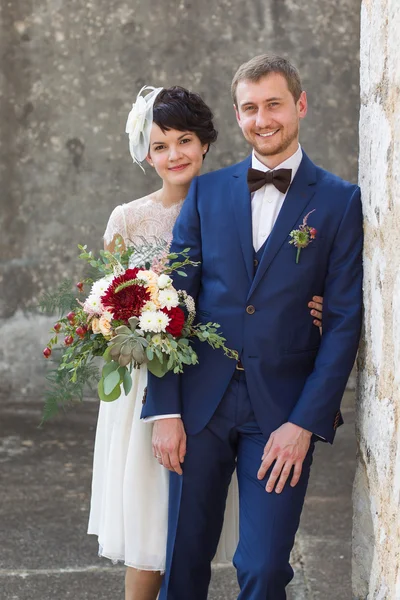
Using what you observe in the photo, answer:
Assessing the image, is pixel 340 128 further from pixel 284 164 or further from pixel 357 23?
pixel 284 164

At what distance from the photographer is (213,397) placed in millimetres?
2959

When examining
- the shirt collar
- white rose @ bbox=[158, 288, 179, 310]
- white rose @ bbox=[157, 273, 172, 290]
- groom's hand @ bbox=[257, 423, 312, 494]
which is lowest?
groom's hand @ bbox=[257, 423, 312, 494]

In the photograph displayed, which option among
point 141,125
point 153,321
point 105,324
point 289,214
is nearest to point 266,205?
point 289,214

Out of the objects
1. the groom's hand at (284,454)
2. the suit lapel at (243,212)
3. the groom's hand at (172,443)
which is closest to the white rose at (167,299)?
the suit lapel at (243,212)

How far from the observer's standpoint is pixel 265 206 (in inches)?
119

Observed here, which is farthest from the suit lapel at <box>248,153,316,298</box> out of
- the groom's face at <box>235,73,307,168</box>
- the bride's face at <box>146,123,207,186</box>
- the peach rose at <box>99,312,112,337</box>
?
the bride's face at <box>146,123,207,186</box>

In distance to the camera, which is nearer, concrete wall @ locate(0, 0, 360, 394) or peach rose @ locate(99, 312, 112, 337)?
peach rose @ locate(99, 312, 112, 337)

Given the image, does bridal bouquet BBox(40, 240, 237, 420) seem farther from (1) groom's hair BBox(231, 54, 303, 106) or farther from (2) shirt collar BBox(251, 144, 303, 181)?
(1) groom's hair BBox(231, 54, 303, 106)

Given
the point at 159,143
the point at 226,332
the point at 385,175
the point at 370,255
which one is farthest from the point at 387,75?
the point at 159,143

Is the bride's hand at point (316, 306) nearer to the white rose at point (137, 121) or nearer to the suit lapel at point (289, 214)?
the suit lapel at point (289, 214)

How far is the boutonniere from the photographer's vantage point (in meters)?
2.88

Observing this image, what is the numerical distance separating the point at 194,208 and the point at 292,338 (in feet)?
1.81

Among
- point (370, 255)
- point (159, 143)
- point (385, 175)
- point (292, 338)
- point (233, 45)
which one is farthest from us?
point (233, 45)

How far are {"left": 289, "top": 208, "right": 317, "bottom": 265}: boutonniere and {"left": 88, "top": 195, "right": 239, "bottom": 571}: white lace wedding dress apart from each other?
0.71m
